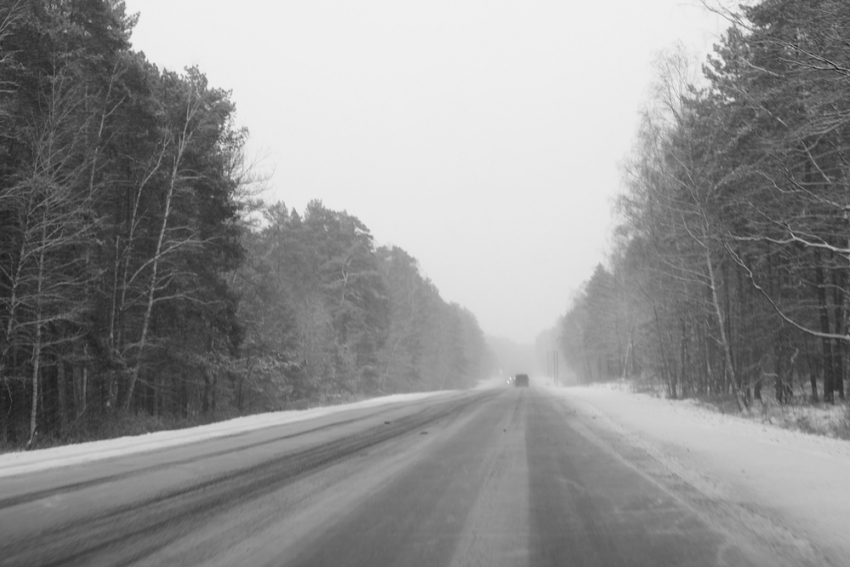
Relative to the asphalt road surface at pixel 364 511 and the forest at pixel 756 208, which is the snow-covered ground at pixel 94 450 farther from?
the forest at pixel 756 208

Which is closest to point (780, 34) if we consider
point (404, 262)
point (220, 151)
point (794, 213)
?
point (794, 213)

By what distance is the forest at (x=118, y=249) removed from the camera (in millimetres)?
14266

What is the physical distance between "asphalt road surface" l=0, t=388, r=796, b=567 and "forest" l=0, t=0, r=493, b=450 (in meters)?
6.46

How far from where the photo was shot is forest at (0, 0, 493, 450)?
14266 mm

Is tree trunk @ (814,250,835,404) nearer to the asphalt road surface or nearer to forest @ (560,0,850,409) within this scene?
forest @ (560,0,850,409)

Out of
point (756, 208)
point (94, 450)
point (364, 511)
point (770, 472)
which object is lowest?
point (770, 472)

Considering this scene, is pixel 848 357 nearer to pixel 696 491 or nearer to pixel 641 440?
pixel 641 440

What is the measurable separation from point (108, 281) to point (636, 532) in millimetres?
17549

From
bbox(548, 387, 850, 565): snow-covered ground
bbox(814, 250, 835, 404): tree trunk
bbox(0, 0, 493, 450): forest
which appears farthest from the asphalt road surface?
bbox(814, 250, 835, 404): tree trunk

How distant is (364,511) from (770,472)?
5.81 meters

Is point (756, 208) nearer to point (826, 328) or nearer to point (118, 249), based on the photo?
point (826, 328)

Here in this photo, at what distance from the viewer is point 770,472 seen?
8.63 meters

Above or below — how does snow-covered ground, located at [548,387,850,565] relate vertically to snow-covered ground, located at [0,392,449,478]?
below

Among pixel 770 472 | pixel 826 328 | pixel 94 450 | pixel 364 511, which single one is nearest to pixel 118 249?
pixel 94 450
